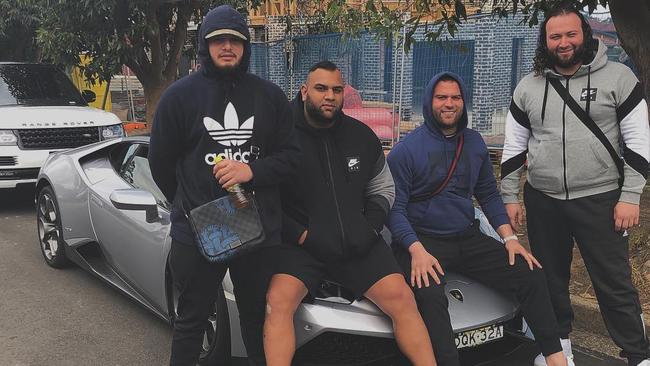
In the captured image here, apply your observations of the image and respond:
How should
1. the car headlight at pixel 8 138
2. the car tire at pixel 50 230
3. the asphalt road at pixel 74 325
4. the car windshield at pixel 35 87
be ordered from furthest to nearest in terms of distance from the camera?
the car windshield at pixel 35 87 < the car headlight at pixel 8 138 < the car tire at pixel 50 230 < the asphalt road at pixel 74 325

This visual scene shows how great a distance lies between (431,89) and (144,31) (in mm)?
6104

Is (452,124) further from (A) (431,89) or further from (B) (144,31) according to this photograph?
(B) (144,31)

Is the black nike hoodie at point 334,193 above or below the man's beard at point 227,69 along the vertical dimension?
below

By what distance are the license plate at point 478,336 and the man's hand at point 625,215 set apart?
0.77 m

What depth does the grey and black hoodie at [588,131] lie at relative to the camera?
9.91 feet

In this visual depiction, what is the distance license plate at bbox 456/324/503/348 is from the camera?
297 cm

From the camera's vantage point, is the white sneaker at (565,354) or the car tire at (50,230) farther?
the car tire at (50,230)

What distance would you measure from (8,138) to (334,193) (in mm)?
5416

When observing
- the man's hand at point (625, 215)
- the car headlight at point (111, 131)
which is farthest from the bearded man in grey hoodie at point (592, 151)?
the car headlight at point (111, 131)

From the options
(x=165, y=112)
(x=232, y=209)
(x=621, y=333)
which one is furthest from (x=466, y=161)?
(x=165, y=112)

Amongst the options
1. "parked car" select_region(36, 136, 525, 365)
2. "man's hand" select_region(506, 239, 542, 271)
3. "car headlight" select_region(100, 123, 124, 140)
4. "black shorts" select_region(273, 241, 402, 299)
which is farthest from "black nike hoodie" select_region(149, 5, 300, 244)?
"car headlight" select_region(100, 123, 124, 140)

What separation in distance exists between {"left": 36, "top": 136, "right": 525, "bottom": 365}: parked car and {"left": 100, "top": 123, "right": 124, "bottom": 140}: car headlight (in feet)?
7.65

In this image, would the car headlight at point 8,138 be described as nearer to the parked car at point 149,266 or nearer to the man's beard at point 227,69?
the parked car at point 149,266

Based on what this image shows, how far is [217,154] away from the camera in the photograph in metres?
2.65
